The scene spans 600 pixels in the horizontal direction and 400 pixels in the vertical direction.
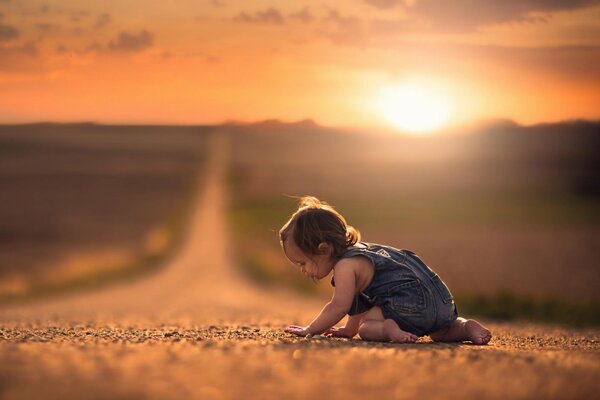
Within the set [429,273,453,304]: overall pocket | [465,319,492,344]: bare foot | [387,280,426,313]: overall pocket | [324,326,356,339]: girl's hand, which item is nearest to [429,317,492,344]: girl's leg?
[465,319,492,344]: bare foot

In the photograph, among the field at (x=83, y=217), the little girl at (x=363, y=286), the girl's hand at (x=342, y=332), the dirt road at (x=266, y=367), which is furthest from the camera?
the field at (x=83, y=217)

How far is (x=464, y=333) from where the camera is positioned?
6094 mm

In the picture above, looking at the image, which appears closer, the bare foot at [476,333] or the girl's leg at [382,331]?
the girl's leg at [382,331]

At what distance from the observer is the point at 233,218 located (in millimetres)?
44750

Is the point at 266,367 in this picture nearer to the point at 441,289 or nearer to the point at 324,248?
the point at 324,248

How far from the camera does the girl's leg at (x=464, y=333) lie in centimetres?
596

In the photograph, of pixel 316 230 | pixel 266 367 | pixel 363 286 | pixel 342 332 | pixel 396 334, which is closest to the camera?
pixel 266 367

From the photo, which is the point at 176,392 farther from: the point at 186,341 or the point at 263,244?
the point at 263,244

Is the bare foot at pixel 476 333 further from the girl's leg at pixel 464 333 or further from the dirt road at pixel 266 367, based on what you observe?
the dirt road at pixel 266 367

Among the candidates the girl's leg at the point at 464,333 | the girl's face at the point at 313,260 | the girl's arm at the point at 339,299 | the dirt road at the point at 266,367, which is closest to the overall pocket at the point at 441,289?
the girl's leg at the point at 464,333

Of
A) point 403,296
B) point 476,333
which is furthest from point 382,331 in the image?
point 476,333

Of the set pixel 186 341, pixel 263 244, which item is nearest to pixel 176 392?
pixel 186 341

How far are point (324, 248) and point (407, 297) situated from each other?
2.37ft

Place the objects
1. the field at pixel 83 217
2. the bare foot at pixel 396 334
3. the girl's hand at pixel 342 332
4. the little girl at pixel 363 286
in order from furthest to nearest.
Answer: the field at pixel 83 217, the girl's hand at pixel 342 332, the little girl at pixel 363 286, the bare foot at pixel 396 334
